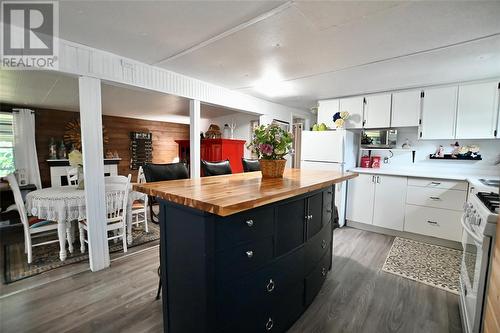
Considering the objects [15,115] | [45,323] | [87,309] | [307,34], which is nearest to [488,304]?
[307,34]

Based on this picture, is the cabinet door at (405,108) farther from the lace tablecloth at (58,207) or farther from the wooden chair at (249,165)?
the lace tablecloth at (58,207)

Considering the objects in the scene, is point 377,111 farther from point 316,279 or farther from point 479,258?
point 316,279

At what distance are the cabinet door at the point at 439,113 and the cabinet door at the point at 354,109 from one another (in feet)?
2.73

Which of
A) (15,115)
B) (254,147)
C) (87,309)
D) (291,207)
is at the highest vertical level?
(15,115)

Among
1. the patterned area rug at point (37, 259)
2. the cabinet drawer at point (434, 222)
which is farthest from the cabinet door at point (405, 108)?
the patterned area rug at point (37, 259)

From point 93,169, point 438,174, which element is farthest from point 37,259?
point 438,174

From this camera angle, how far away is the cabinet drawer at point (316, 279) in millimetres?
1740

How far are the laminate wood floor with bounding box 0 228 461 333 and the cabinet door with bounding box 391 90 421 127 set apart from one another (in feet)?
7.42

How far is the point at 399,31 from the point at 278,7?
1063 mm

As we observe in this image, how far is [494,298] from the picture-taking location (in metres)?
1.04

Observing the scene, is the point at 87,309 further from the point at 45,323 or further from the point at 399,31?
the point at 399,31

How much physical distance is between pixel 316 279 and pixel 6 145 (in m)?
6.45

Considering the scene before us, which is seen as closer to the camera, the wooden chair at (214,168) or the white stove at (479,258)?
the white stove at (479,258)

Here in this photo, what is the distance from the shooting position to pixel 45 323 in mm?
1603
